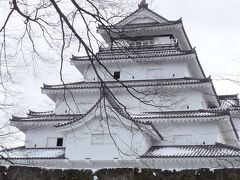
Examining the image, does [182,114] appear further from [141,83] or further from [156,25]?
[156,25]

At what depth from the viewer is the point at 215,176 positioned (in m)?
8.69

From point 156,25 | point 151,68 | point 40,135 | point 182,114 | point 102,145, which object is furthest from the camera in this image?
point 156,25

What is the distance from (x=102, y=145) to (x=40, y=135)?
4.92m

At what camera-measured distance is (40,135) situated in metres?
24.1

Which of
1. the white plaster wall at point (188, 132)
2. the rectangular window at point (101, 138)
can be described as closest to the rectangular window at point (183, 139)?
the white plaster wall at point (188, 132)

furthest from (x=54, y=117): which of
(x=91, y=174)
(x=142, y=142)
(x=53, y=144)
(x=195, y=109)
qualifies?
(x=91, y=174)

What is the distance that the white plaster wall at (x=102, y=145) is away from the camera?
20281 millimetres

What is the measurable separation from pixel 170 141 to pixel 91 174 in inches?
517

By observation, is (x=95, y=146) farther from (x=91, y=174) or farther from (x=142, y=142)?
(x=91, y=174)

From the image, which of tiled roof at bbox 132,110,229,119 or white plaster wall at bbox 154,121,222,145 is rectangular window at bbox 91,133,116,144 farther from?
white plaster wall at bbox 154,121,222,145

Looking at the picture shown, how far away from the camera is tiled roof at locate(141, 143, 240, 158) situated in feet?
63.3

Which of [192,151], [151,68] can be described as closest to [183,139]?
[192,151]

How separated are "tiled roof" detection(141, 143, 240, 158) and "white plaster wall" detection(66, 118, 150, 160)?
1.88ft

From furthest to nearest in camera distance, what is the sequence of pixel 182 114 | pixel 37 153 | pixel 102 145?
pixel 37 153 → pixel 182 114 → pixel 102 145
